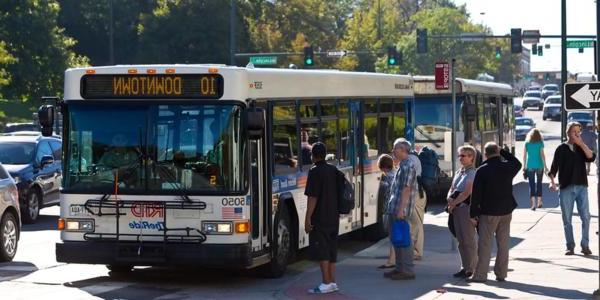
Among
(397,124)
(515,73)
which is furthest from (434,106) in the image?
(515,73)

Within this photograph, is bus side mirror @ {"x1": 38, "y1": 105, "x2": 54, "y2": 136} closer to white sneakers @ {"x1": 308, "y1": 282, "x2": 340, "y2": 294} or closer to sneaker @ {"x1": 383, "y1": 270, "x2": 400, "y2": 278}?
white sneakers @ {"x1": 308, "y1": 282, "x2": 340, "y2": 294}

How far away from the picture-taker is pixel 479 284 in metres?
13.5

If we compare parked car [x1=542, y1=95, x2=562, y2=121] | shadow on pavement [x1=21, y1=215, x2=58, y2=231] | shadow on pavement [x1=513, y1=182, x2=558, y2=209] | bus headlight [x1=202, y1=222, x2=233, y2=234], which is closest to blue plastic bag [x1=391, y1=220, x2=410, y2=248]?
bus headlight [x1=202, y1=222, x2=233, y2=234]

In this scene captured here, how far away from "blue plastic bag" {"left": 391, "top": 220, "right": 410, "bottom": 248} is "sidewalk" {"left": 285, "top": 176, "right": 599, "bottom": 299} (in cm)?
48

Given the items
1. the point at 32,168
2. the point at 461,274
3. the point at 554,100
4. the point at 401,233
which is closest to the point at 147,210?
→ the point at 401,233

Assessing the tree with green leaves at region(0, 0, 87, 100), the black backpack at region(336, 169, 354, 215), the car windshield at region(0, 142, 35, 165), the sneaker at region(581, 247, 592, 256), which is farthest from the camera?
the tree with green leaves at region(0, 0, 87, 100)

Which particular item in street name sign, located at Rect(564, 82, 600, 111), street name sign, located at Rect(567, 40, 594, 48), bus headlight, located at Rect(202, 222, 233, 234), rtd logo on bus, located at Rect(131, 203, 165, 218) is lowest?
bus headlight, located at Rect(202, 222, 233, 234)

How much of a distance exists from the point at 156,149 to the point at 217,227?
3.64 feet

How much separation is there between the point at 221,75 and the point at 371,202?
5919mm

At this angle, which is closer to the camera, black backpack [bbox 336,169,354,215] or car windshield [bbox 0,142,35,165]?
black backpack [bbox 336,169,354,215]

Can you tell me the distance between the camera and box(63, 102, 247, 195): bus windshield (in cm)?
1310

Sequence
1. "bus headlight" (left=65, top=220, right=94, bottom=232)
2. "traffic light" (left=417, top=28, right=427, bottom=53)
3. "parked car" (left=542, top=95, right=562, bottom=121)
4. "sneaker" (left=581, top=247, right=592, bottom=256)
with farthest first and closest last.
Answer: "parked car" (left=542, top=95, right=562, bottom=121), "traffic light" (left=417, top=28, right=427, bottom=53), "sneaker" (left=581, top=247, right=592, bottom=256), "bus headlight" (left=65, top=220, right=94, bottom=232)

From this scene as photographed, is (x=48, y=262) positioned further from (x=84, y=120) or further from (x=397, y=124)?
(x=397, y=124)

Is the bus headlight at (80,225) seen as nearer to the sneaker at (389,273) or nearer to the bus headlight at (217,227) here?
the bus headlight at (217,227)
